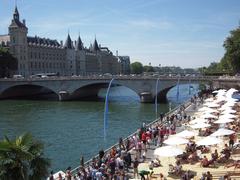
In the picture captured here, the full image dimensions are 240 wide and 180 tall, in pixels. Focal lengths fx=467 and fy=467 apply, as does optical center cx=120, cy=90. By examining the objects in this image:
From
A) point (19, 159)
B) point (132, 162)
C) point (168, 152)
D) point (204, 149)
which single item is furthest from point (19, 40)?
point (19, 159)

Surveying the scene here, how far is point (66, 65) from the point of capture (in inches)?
7490

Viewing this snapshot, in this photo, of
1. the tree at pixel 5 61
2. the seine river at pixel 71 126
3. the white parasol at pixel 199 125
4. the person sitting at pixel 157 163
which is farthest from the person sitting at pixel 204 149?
the tree at pixel 5 61

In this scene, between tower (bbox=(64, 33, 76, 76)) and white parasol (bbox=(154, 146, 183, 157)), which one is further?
tower (bbox=(64, 33, 76, 76))

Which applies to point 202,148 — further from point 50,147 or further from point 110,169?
point 50,147

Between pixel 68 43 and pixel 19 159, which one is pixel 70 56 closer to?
pixel 68 43

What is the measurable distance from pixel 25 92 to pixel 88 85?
22772 millimetres

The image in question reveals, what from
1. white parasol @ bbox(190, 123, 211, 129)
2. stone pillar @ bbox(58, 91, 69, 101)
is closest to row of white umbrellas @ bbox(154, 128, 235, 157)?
white parasol @ bbox(190, 123, 211, 129)

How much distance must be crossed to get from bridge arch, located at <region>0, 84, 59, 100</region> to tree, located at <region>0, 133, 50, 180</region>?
93403mm

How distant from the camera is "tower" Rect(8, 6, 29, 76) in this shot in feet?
481

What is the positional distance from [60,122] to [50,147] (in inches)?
771

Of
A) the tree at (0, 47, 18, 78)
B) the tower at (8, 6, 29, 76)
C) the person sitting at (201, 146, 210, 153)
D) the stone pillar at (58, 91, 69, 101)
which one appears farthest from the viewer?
the tower at (8, 6, 29, 76)

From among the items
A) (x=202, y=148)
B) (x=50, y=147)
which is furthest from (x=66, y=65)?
(x=202, y=148)

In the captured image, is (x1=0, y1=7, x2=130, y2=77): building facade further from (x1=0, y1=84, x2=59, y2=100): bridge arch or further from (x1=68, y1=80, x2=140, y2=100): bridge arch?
(x1=68, y1=80, x2=140, y2=100): bridge arch

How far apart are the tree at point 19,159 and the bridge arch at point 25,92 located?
93.4m
